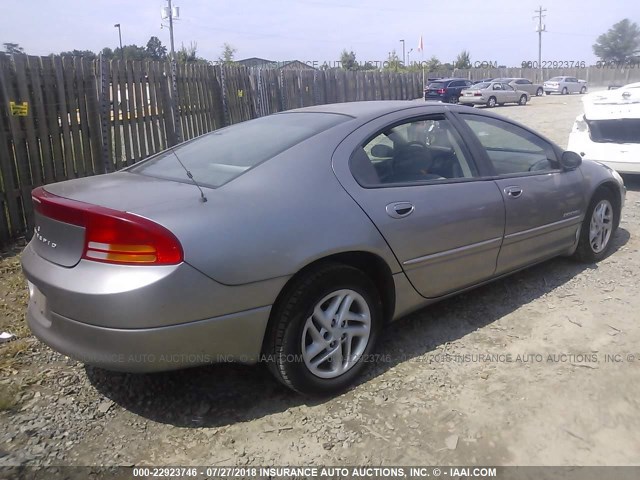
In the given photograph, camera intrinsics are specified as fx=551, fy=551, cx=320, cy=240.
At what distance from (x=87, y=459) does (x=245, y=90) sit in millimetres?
10414

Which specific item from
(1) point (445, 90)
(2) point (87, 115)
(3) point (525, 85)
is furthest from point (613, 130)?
(3) point (525, 85)

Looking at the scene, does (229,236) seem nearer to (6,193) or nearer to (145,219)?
(145,219)

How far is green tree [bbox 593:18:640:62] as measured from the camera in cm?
9012

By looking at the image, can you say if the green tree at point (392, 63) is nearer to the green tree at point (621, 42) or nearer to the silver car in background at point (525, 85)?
the silver car in background at point (525, 85)

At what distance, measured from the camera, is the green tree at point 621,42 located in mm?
90125

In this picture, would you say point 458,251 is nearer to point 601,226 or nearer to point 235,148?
point 235,148

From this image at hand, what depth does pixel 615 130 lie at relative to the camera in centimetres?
733

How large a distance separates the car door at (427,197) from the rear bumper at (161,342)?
0.90 m

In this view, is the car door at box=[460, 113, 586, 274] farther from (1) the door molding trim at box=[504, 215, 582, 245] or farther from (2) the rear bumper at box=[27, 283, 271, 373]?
(2) the rear bumper at box=[27, 283, 271, 373]

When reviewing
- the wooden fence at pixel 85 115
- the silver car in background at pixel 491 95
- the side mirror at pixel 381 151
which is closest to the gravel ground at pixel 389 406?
the side mirror at pixel 381 151

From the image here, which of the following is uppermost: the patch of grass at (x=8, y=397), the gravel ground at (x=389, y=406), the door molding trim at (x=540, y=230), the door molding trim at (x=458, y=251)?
the door molding trim at (x=458, y=251)

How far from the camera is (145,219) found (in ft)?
7.63

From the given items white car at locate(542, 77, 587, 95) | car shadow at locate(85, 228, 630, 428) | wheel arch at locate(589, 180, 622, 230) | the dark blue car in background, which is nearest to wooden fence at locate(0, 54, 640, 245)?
car shadow at locate(85, 228, 630, 428)

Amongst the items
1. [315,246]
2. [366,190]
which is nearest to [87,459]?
[315,246]
